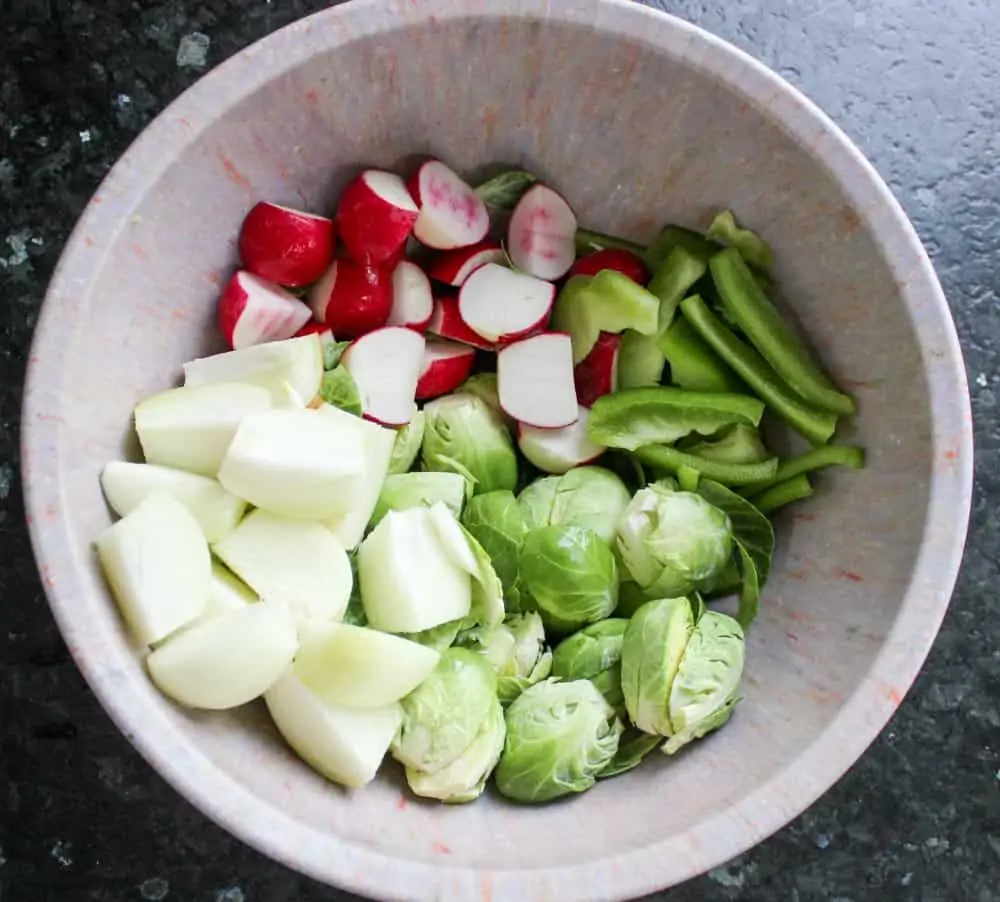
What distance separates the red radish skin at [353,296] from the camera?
0.96 meters

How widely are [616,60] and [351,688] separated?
497mm

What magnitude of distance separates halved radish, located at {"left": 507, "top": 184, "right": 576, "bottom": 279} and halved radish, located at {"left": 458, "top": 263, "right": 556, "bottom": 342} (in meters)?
0.02

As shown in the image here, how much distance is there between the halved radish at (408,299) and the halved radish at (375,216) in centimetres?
3

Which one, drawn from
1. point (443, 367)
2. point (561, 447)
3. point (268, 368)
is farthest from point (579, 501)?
point (268, 368)

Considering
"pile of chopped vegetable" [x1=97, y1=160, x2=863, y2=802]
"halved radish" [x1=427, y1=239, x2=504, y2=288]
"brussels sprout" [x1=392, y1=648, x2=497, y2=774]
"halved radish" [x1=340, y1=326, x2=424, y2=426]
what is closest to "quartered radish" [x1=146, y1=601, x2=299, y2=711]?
"pile of chopped vegetable" [x1=97, y1=160, x2=863, y2=802]

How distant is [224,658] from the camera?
2.60ft

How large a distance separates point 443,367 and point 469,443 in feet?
0.24

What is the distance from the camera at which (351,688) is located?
82 centimetres

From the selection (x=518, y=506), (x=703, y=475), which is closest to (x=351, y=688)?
(x=518, y=506)

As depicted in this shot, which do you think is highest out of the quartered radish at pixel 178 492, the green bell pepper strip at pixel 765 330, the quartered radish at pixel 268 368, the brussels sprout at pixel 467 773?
the green bell pepper strip at pixel 765 330

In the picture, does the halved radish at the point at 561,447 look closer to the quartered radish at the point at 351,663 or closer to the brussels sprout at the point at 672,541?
the brussels sprout at the point at 672,541

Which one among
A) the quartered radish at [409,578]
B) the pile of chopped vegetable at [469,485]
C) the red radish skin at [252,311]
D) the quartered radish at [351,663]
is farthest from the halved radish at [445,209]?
the quartered radish at [351,663]

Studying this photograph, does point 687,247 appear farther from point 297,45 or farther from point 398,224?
point 297,45

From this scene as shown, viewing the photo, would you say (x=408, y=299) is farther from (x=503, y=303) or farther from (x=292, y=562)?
(x=292, y=562)
